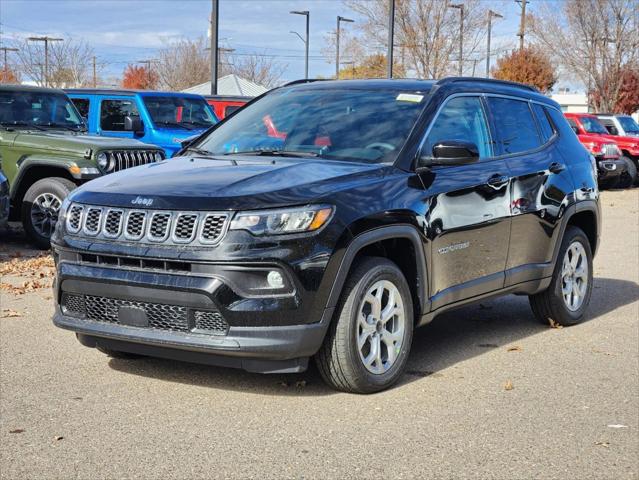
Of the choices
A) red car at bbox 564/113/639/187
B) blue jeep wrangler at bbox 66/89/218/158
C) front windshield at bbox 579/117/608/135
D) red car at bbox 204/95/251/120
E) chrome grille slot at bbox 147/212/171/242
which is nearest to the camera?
chrome grille slot at bbox 147/212/171/242

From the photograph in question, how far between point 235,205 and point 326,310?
2.41 feet

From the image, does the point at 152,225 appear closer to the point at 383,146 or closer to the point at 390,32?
→ the point at 383,146

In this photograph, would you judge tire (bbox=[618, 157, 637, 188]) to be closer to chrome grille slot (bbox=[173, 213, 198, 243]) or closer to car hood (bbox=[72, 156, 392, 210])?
car hood (bbox=[72, 156, 392, 210])

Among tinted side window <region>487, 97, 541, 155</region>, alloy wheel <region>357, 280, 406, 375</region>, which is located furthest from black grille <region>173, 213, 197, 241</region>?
tinted side window <region>487, 97, 541, 155</region>

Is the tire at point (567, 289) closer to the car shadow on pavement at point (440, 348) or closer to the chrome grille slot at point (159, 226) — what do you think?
the car shadow on pavement at point (440, 348)

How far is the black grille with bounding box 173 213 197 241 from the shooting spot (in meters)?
5.05

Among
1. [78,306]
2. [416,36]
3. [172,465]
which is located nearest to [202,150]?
[78,306]

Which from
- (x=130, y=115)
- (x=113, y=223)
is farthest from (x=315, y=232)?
(x=130, y=115)

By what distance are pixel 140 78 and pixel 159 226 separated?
69.8 m

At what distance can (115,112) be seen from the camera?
15117mm

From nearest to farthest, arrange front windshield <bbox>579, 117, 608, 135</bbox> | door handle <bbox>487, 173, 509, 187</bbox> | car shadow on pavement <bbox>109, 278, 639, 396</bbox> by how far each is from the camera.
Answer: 1. car shadow on pavement <bbox>109, 278, 639, 396</bbox>
2. door handle <bbox>487, 173, 509, 187</bbox>
3. front windshield <bbox>579, 117, 608, 135</bbox>

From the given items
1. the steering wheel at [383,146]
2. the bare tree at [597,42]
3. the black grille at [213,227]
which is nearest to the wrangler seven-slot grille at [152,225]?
the black grille at [213,227]

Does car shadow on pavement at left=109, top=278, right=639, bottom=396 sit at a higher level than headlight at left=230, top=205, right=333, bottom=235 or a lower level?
lower

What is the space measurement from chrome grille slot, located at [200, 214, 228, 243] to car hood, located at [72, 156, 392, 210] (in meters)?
0.05
